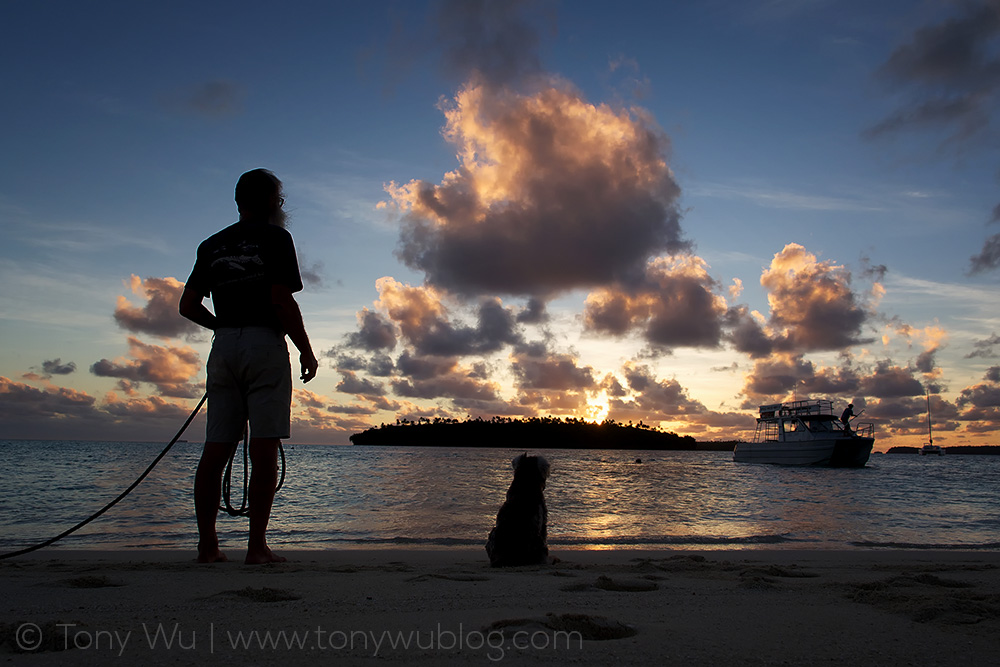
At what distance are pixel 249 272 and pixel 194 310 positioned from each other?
1.62 feet

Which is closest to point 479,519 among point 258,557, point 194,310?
point 258,557

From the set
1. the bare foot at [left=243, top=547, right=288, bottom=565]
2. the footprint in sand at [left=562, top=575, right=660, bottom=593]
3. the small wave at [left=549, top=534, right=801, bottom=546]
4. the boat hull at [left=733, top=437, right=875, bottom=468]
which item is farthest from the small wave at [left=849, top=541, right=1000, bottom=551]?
the boat hull at [left=733, top=437, right=875, bottom=468]

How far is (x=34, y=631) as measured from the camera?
202 cm

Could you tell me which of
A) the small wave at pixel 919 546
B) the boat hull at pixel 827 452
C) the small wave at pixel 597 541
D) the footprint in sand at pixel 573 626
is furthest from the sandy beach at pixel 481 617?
the boat hull at pixel 827 452

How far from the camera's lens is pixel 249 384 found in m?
3.54

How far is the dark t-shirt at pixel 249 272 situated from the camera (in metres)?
3.56

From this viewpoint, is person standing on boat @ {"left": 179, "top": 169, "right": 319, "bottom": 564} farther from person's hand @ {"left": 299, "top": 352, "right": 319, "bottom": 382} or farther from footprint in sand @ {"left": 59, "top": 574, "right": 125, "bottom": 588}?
footprint in sand @ {"left": 59, "top": 574, "right": 125, "bottom": 588}

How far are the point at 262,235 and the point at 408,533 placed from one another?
5364 mm

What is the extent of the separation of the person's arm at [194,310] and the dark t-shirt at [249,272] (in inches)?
5.3

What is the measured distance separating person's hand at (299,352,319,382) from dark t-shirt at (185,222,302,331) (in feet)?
0.79

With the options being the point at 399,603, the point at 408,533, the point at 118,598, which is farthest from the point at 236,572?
the point at 408,533

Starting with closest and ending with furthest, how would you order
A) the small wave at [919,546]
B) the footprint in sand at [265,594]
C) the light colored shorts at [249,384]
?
the footprint in sand at [265,594] < the light colored shorts at [249,384] < the small wave at [919,546]

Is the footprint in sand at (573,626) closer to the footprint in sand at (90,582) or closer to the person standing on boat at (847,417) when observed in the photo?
the footprint in sand at (90,582)

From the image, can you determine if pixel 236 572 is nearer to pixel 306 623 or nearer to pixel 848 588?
pixel 306 623
